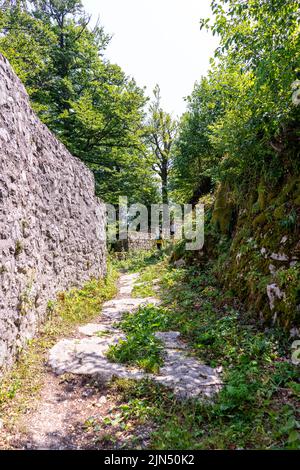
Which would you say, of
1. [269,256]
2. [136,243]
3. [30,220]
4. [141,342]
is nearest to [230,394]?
[141,342]

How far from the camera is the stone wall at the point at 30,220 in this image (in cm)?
343

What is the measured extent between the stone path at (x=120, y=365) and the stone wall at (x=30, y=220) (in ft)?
2.13

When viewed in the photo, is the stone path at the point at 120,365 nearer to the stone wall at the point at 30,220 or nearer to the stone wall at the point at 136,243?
the stone wall at the point at 30,220

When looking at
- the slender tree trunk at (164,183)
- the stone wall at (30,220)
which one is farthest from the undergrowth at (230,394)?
the slender tree trunk at (164,183)

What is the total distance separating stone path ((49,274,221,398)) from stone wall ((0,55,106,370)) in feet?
2.13

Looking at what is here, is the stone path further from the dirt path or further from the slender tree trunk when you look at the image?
the slender tree trunk

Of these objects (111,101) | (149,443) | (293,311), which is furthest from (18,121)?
(111,101)

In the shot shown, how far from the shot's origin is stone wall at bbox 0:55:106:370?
135 inches

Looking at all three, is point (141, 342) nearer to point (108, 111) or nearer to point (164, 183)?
point (108, 111)

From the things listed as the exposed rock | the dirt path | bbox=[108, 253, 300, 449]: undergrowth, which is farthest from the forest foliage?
the dirt path

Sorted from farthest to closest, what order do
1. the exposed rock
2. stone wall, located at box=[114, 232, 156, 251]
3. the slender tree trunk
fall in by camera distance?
1. the slender tree trunk
2. stone wall, located at box=[114, 232, 156, 251]
3. the exposed rock

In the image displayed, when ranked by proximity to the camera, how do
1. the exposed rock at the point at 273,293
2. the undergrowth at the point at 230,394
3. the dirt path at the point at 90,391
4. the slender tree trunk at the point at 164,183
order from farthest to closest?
the slender tree trunk at the point at 164,183 < the exposed rock at the point at 273,293 < the dirt path at the point at 90,391 < the undergrowth at the point at 230,394

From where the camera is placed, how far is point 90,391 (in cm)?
314

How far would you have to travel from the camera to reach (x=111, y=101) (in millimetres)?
12391
